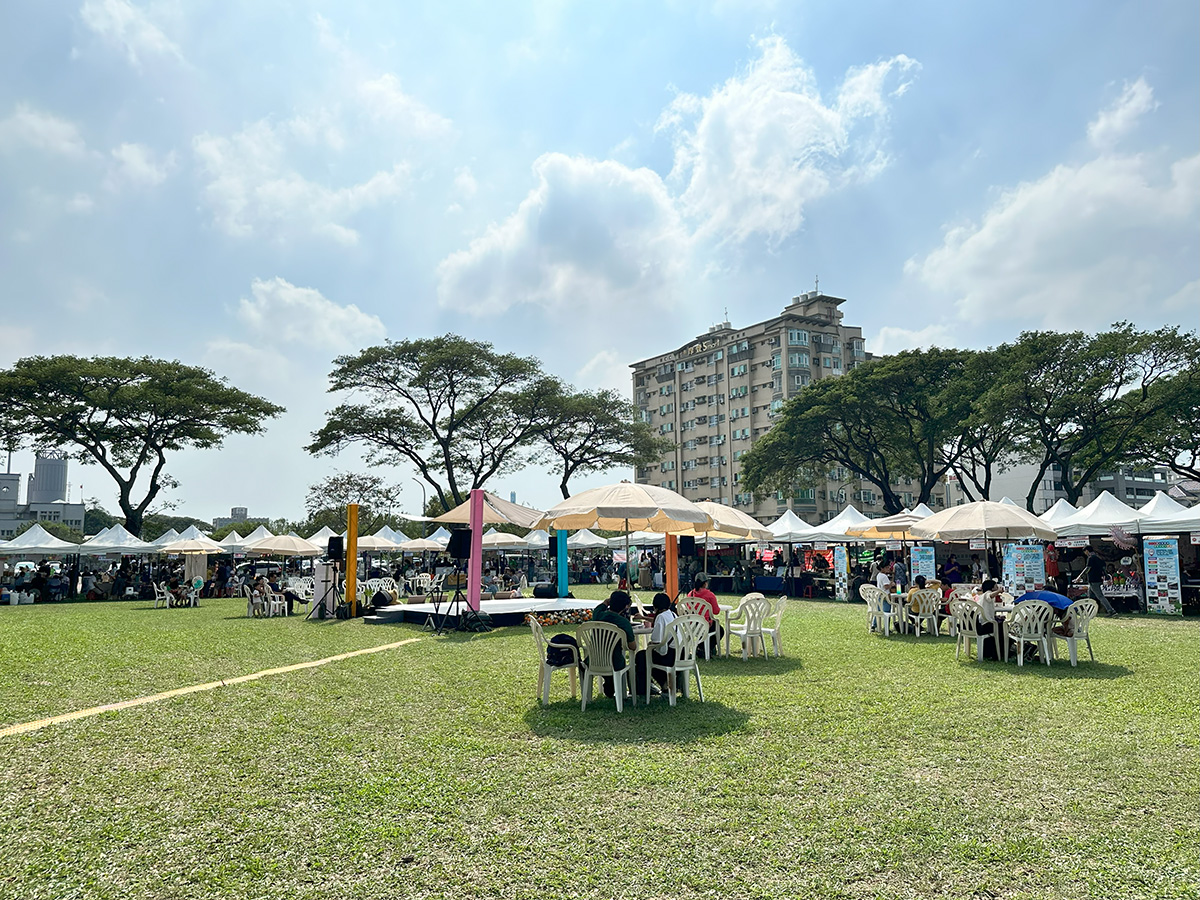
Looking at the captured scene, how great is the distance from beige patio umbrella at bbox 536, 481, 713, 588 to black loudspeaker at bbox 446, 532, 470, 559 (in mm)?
2999

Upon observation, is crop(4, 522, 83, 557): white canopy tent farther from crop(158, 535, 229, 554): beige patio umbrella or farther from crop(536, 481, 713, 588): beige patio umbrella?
crop(536, 481, 713, 588): beige patio umbrella

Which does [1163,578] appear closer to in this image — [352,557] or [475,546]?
[475,546]

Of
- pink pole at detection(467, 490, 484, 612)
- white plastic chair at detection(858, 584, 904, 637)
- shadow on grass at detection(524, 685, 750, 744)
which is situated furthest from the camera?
pink pole at detection(467, 490, 484, 612)

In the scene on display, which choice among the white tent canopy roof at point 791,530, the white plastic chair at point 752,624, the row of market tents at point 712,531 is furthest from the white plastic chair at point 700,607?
the white tent canopy roof at point 791,530

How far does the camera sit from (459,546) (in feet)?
49.2

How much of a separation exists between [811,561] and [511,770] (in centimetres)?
2654

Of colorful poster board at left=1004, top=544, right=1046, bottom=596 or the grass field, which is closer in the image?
the grass field

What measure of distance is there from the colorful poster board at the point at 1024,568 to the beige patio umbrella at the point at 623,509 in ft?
33.3

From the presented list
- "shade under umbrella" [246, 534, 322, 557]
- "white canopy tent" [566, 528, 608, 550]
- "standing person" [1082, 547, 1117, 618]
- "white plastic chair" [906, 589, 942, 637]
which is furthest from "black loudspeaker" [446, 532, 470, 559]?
"white canopy tent" [566, 528, 608, 550]

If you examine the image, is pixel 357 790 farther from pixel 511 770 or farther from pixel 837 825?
pixel 837 825

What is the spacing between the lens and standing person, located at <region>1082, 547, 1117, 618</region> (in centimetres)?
1828

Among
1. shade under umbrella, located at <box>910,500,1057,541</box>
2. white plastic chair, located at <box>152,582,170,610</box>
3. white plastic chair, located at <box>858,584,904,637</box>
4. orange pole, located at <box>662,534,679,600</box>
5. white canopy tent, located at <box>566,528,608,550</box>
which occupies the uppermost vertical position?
shade under umbrella, located at <box>910,500,1057,541</box>

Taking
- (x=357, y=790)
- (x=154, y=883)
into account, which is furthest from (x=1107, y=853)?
(x=154, y=883)

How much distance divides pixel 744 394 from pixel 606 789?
68.6m
